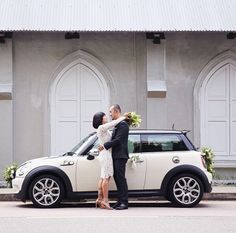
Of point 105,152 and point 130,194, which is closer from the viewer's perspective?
A: point 105,152

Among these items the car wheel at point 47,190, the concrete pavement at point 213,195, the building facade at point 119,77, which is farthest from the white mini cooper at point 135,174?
the building facade at point 119,77

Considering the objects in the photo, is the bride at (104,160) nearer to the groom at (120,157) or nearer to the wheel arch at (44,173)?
the groom at (120,157)

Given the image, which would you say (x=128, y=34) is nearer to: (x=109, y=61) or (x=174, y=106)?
(x=109, y=61)

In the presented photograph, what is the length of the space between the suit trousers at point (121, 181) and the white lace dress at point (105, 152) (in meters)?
0.11

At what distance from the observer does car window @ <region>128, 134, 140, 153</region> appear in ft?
46.5

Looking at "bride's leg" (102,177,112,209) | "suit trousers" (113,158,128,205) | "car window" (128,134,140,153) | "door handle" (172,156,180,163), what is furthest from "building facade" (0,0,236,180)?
"bride's leg" (102,177,112,209)

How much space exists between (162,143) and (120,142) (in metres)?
1.14

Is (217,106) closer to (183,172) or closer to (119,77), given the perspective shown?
(119,77)

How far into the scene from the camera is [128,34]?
64.3 ft

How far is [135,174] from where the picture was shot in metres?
14.0

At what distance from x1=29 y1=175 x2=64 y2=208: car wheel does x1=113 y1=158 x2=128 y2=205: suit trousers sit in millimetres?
1067

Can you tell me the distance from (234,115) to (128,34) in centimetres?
359

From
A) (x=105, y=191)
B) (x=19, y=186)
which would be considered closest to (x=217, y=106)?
(x=105, y=191)
